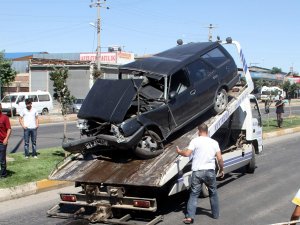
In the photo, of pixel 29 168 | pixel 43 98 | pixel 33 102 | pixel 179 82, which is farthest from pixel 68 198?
pixel 43 98

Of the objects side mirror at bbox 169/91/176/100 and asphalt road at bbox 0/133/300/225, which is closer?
asphalt road at bbox 0/133/300/225

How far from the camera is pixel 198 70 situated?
955 cm

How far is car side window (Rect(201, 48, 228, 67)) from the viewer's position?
9.94 m

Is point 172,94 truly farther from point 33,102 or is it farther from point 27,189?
point 33,102

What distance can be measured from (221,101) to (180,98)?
133 cm

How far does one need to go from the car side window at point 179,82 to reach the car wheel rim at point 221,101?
956mm

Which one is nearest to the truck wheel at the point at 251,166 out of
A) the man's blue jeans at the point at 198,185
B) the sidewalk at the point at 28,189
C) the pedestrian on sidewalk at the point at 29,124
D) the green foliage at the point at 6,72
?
the man's blue jeans at the point at 198,185

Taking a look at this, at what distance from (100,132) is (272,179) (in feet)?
16.5

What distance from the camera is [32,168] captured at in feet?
36.9

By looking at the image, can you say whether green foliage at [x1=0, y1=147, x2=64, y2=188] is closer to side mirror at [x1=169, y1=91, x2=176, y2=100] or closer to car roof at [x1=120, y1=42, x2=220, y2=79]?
car roof at [x1=120, y1=42, x2=220, y2=79]

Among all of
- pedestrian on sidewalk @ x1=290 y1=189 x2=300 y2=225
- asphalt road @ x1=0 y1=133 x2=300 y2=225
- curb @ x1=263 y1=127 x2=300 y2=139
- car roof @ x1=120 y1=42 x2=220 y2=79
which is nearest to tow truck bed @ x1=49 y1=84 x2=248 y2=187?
asphalt road @ x1=0 y1=133 x2=300 y2=225

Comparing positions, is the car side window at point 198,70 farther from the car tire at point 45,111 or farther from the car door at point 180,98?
the car tire at point 45,111

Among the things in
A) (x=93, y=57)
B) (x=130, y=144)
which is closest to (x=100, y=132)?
(x=130, y=144)

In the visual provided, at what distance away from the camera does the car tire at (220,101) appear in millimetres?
9707
